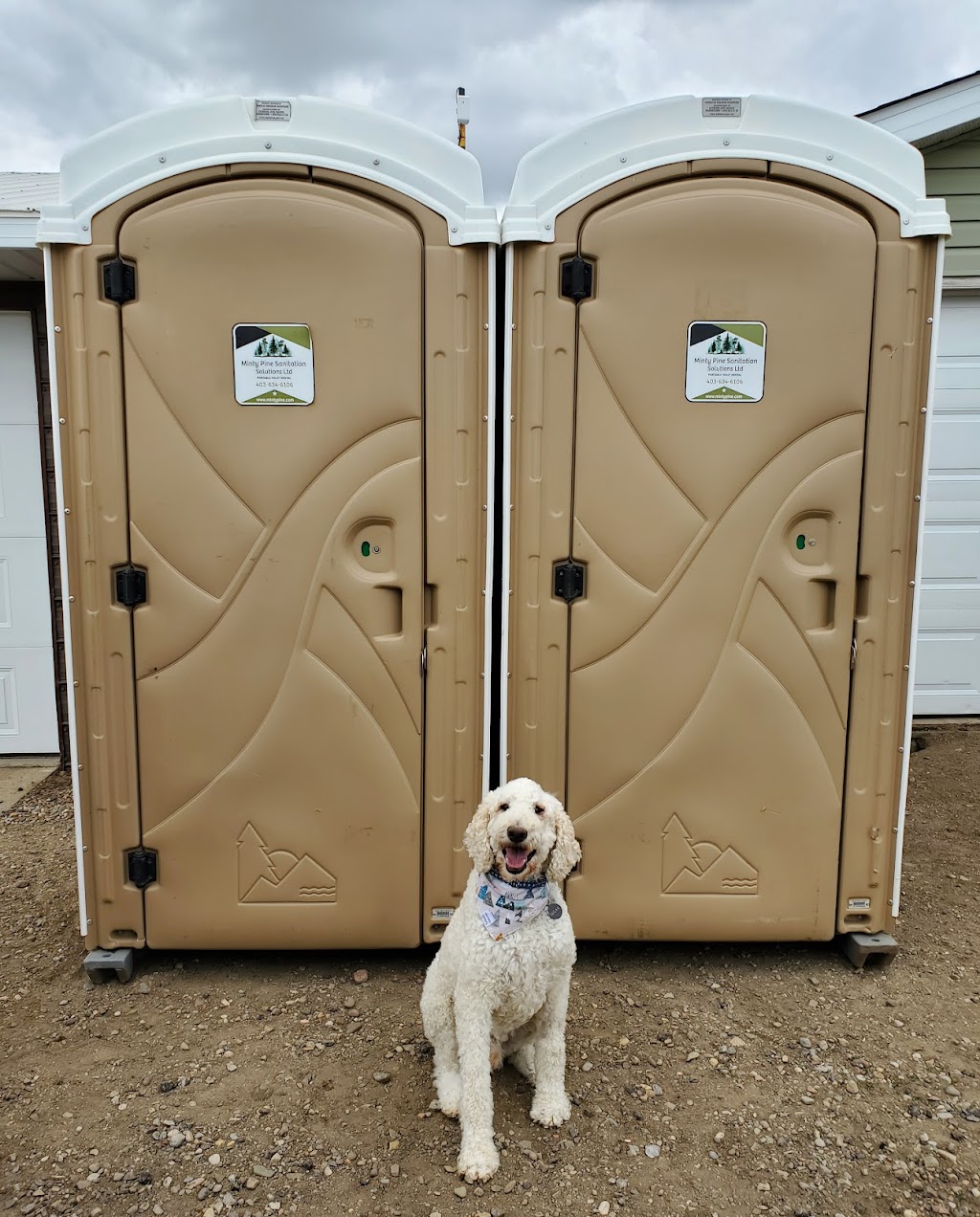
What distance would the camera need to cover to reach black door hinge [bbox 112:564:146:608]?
2611 millimetres

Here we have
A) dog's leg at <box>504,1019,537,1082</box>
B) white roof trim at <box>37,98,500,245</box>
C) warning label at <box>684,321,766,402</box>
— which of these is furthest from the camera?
warning label at <box>684,321,766,402</box>

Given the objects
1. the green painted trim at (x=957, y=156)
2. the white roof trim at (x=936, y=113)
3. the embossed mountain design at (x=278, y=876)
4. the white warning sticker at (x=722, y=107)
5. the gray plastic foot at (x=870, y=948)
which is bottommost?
the gray plastic foot at (x=870, y=948)

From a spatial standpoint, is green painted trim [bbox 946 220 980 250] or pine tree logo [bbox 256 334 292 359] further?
green painted trim [bbox 946 220 980 250]

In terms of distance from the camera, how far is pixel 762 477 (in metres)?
2.63

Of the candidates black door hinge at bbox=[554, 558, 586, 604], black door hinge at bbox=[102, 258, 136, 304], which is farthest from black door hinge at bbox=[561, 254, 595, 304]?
black door hinge at bbox=[102, 258, 136, 304]

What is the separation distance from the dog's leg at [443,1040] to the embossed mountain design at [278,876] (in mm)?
656

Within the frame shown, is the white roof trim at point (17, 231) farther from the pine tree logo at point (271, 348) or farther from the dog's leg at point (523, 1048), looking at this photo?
the dog's leg at point (523, 1048)

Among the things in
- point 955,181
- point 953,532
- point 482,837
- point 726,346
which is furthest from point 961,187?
point 482,837

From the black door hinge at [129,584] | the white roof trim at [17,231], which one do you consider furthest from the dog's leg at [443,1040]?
the white roof trim at [17,231]

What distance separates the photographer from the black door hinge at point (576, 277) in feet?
8.27

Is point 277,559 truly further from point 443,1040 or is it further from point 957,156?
point 957,156

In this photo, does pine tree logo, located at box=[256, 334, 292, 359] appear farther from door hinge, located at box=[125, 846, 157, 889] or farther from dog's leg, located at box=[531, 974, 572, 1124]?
dog's leg, located at box=[531, 974, 572, 1124]

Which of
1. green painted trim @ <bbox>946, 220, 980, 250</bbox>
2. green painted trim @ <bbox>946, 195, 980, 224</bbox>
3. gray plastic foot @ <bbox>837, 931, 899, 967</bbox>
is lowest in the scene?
gray plastic foot @ <bbox>837, 931, 899, 967</bbox>

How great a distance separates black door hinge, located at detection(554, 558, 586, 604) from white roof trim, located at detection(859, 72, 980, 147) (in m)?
3.85
